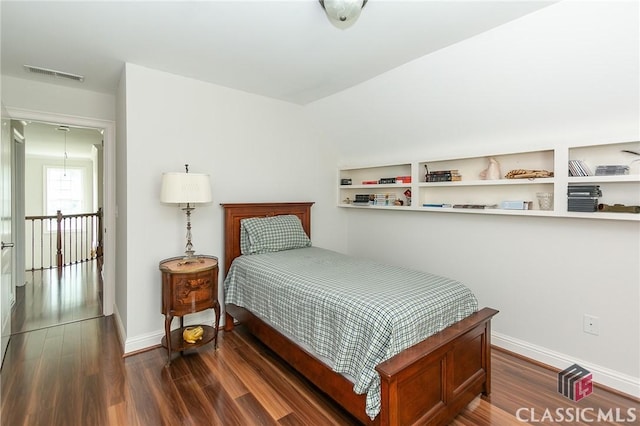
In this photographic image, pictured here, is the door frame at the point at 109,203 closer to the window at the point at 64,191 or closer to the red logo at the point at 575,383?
the red logo at the point at 575,383

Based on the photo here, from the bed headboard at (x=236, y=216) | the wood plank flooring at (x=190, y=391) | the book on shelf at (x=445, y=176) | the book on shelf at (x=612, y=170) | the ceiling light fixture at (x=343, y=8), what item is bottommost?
the wood plank flooring at (x=190, y=391)

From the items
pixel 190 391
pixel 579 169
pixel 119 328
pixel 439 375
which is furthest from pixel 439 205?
pixel 119 328

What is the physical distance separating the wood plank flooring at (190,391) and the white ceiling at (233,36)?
2.44 m

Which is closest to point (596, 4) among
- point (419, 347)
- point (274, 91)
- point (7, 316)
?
point (419, 347)

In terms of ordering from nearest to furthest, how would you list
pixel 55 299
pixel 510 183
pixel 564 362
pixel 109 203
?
pixel 564 362 → pixel 510 183 → pixel 109 203 → pixel 55 299

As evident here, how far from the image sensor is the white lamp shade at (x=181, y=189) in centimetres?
247

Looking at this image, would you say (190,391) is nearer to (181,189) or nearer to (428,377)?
(181,189)

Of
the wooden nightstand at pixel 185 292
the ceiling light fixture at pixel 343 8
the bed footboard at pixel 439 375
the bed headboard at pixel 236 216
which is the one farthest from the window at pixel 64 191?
the bed footboard at pixel 439 375

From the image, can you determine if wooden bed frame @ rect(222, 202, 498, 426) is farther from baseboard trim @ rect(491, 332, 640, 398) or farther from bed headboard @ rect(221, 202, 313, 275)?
bed headboard @ rect(221, 202, 313, 275)

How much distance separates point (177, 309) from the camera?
247cm

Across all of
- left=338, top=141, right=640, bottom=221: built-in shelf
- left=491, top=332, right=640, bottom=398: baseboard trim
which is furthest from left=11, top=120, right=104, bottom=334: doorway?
left=491, top=332, right=640, bottom=398: baseboard trim

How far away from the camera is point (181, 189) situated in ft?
8.15

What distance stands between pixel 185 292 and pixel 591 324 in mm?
3053

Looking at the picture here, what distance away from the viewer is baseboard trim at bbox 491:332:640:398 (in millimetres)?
2062
